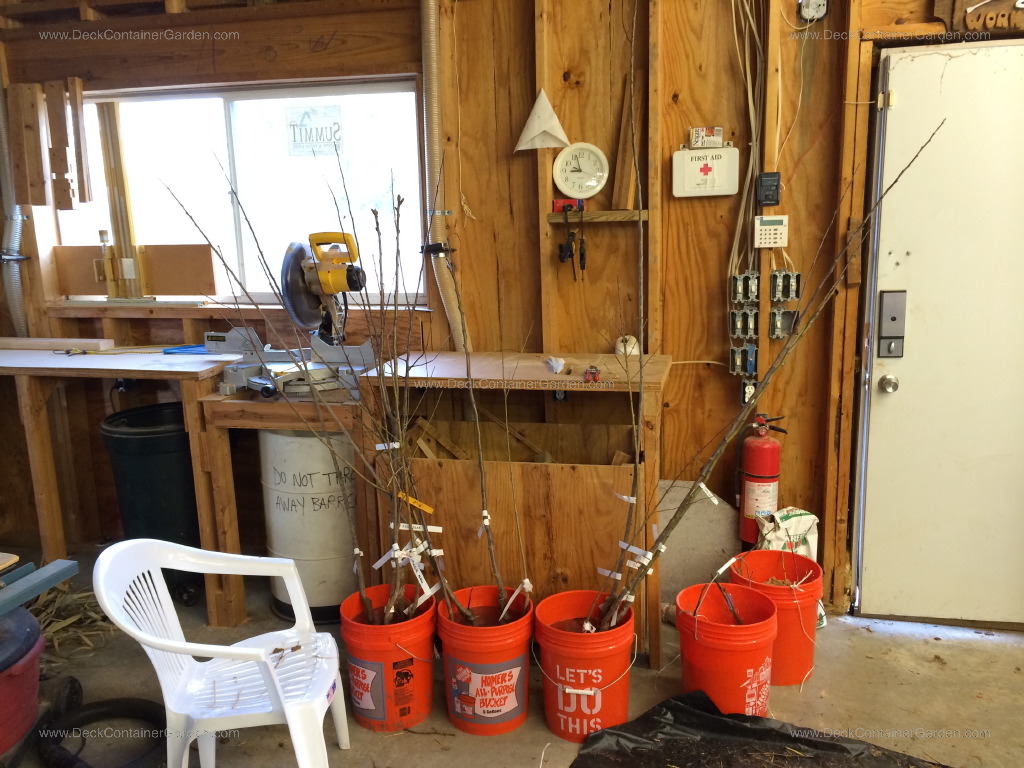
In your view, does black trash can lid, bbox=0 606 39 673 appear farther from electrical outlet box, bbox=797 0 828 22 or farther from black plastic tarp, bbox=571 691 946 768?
electrical outlet box, bbox=797 0 828 22

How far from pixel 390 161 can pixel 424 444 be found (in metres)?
1.28

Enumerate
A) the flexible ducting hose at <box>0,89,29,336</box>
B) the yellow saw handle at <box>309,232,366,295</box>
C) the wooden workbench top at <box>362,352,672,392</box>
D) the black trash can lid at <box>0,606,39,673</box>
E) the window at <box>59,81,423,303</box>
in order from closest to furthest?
1. the black trash can lid at <box>0,606,39,673</box>
2. the wooden workbench top at <box>362,352,672,392</box>
3. the yellow saw handle at <box>309,232,366,295</box>
4. the window at <box>59,81,423,303</box>
5. the flexible ducting hose at <box>0,89,29,336</box>

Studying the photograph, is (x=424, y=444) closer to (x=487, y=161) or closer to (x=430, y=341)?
(x=430, y=341)

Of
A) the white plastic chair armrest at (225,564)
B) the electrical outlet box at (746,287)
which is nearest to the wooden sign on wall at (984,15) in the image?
the electrical outlet box at (746,287)

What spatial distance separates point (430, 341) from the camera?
3.05 metres

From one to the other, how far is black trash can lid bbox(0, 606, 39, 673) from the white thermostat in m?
2.44

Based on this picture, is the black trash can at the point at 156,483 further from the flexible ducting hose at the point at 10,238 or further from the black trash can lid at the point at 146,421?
the flexible ducting hose at the point at 10,238

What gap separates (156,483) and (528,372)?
1.54m

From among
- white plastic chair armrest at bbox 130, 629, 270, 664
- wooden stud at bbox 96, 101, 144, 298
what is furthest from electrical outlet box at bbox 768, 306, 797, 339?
wooden stud at bbox 96, 101, 144, 298

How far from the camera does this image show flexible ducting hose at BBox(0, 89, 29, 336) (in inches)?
129

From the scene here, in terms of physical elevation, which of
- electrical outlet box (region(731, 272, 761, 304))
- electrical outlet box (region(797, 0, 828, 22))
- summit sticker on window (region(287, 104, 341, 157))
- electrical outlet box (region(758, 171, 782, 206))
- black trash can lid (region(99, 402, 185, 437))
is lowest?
black trash can lid (region(99, 402, 185, 437))

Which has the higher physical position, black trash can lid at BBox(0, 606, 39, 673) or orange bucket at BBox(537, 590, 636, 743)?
black trash can lid at BBox(0, 606, 39, 673)

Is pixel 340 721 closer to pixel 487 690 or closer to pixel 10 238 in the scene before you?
pixel 487 690

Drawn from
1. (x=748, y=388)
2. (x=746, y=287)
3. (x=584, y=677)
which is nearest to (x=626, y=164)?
(x=746, y=287)
